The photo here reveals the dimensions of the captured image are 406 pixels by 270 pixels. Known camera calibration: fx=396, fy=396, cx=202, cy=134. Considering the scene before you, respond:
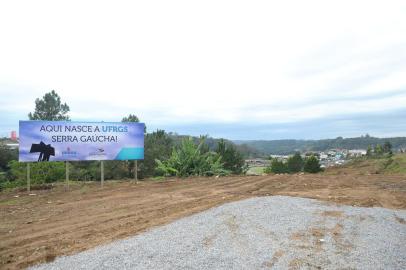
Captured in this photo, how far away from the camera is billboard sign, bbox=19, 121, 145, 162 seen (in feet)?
38.2

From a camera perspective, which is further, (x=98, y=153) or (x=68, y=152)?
(x=98, y=153)

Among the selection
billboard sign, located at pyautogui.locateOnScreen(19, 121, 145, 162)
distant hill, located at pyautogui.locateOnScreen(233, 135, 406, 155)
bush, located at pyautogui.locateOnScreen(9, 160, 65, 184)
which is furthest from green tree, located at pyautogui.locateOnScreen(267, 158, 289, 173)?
distant hill, located at pyautogui.locateOnScreen(233, 135, 406, 155)

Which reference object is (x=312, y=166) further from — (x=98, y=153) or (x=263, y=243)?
(x=263, y=243)

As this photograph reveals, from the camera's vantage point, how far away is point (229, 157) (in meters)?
28.9

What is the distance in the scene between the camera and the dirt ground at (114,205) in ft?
19.4

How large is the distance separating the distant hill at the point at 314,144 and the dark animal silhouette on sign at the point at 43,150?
270 feet

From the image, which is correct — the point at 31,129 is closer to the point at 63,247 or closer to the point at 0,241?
the point at 0,241

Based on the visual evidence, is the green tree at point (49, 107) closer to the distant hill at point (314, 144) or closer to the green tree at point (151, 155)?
the green tree at point (151, 155)

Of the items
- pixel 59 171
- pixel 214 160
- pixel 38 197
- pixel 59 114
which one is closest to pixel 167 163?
pixel 214 160

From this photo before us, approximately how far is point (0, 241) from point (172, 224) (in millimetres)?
2724

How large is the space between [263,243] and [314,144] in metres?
110

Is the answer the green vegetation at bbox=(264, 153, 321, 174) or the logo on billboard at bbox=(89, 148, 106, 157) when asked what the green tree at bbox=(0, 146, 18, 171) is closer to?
the green vegetation at bbox=(264, 153, 321, 174)

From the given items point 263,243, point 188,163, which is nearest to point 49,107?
point 188,163

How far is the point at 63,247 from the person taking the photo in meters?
5.65
